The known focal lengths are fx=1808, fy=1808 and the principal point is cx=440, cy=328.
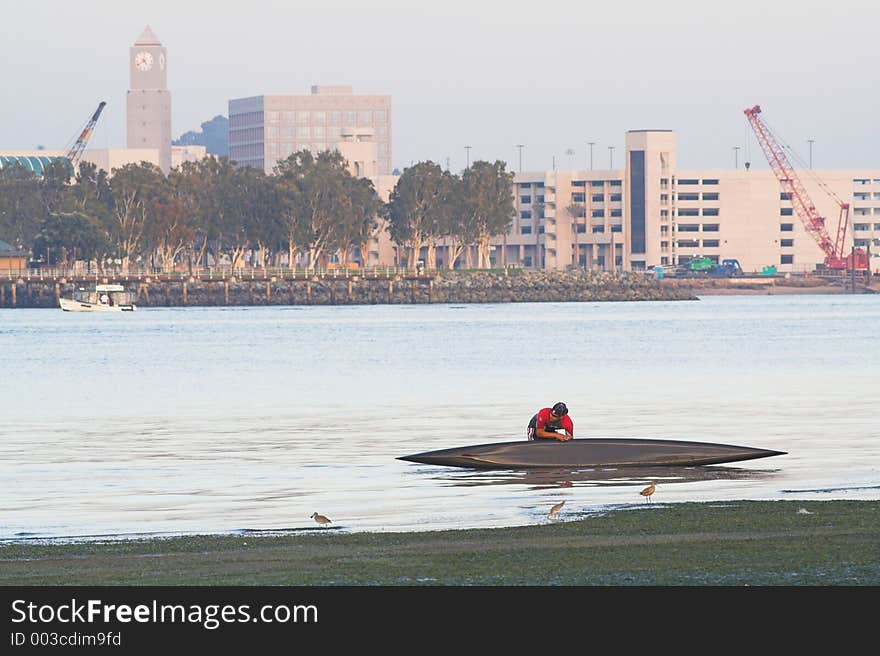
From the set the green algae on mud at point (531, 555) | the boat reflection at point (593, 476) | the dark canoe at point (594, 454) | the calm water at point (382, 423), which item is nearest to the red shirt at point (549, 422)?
the dark canoe at point (594, 454)

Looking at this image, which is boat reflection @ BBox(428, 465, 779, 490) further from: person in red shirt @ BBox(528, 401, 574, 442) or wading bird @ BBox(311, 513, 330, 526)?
wading bird @ BBox(311, 513, 330, 526)

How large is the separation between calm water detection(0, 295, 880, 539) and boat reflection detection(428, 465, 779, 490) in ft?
0.33

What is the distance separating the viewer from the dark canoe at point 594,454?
41281mm

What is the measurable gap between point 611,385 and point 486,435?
3025 centimetres

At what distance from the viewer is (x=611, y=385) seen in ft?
286

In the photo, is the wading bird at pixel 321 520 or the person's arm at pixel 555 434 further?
the person's arm at pixel 555 434

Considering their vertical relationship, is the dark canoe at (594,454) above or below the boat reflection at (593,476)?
above

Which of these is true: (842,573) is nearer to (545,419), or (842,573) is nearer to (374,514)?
(374,514)

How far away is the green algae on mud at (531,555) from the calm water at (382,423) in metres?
3.42

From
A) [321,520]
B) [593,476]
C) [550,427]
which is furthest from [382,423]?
[321,520]

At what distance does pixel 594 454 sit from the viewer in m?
41.5

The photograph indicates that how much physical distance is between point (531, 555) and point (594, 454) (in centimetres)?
1737

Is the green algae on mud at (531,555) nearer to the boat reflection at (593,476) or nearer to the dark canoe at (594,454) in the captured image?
the boat reflection at (593,476)
